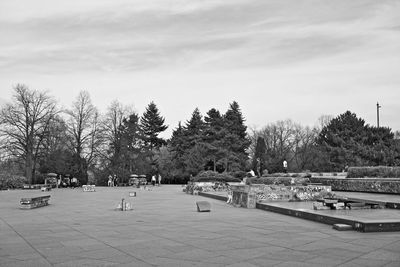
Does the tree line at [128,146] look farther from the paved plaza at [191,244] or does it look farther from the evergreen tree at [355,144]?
the paved plaza at [191,244]

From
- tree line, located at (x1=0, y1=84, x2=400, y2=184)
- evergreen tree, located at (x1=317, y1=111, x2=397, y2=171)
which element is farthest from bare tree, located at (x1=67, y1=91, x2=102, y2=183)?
evergreen tree, located at (x1=317, y1=111, x2=397, y2=171)

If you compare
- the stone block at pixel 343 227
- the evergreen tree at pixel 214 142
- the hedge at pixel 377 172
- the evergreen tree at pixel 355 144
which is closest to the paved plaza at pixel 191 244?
the stone block at pixel 343 227

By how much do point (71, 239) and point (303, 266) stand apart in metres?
5.88

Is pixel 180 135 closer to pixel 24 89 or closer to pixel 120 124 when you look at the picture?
pixel 120 124

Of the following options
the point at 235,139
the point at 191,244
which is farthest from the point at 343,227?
the point at 235,139

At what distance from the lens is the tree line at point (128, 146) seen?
56.0 metres

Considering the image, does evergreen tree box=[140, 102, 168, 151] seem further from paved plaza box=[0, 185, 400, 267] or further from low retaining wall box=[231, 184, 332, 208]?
paved plaza box=[0, 185, 400, 267]

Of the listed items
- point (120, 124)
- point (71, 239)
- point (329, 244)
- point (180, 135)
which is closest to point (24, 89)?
point (120, 124)

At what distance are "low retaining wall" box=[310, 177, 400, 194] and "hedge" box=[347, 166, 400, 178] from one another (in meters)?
2.89

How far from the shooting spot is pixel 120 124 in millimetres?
65438

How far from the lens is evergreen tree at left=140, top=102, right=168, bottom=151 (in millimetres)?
87750

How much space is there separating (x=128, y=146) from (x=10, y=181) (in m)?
16.6

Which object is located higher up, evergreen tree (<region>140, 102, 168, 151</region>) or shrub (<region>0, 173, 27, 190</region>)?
evergreen tree (<region>140, 102, 168, 151</region>)

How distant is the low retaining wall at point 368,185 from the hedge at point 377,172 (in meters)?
2.89
